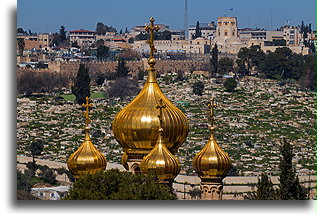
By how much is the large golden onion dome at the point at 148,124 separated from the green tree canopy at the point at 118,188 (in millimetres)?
828

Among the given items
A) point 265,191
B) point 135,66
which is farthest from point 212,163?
point 135,66

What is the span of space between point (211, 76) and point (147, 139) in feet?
Result: 203

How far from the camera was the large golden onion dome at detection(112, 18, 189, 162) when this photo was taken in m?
17.7

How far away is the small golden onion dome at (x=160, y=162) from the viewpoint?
17.1 m

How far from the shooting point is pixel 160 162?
17094 millimetres

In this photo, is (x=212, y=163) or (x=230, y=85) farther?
(x=230, y=85)

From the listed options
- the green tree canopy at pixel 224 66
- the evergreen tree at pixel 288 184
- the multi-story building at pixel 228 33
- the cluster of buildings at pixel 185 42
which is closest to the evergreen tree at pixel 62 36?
the cluster of buildings at pixel 185 42

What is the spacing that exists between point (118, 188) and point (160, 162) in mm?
894

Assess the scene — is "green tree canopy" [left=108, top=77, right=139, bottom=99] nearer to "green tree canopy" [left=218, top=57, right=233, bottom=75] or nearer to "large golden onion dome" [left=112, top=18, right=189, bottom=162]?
"green tree canopy" [left=218, top=57, right=233, bottom=75]

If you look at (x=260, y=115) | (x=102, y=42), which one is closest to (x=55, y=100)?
(x=260, y=115)

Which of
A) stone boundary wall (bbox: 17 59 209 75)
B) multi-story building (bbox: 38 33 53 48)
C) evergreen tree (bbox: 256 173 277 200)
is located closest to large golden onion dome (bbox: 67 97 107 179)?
evergreen tree (bbox: 256 173 277 200)

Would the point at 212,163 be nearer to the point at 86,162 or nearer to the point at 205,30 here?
the point at 86,162

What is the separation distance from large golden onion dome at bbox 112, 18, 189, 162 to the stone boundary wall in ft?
191

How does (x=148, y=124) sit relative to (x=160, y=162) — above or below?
above
